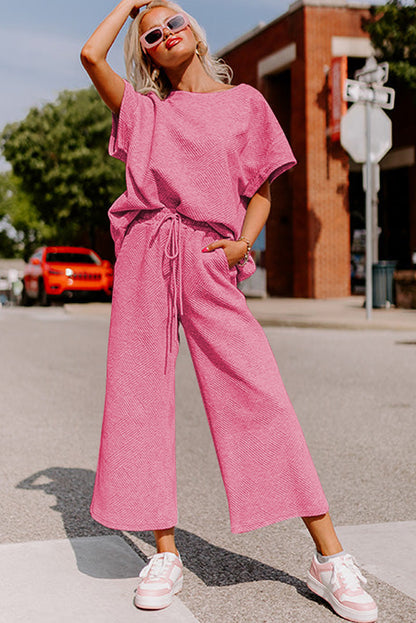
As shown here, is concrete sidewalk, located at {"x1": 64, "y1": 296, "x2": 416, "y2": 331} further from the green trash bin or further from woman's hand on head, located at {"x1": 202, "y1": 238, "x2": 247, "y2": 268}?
woman's hand on head, located at {"x1": 202, "y1": 238, "x2": 247, "y2": 268}

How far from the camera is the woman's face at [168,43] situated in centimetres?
270

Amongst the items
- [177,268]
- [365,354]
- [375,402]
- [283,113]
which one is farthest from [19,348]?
[283,113]

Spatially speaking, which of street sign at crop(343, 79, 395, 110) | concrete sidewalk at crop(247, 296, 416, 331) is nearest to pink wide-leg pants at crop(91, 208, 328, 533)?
concrete sidewalk at crop(247, 296, 416, 331)

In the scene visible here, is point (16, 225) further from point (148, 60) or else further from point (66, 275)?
point (148, 60)

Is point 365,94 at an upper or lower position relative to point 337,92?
lower

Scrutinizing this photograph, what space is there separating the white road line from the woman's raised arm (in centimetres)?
154

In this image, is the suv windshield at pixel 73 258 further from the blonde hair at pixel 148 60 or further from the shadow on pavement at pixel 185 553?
the blonde hair at pixel 148 60

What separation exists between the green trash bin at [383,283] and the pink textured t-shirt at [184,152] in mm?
16082

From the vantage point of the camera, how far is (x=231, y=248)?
2654 mm

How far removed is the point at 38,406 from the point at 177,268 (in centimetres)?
449

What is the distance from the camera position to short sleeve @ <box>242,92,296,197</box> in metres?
2.75

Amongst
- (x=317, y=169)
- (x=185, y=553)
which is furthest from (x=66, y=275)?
(x=185, y=553)

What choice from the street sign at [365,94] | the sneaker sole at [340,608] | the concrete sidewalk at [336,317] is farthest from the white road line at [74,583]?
the street sign at [365,94]

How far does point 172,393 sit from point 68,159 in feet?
91.5
